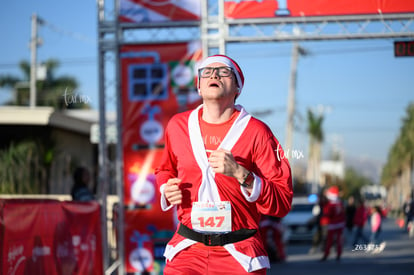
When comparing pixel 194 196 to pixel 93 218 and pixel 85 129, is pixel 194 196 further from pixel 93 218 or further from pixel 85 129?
pixel 85 129

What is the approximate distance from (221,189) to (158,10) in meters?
6.35

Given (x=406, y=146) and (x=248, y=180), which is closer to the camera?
(x=248, y=180)

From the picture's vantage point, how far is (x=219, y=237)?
12.9 ft

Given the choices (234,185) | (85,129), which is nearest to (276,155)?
(234,185)

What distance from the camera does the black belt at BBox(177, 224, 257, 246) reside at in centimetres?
394

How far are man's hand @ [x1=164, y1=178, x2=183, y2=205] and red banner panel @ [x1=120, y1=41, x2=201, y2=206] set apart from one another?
6.21 meters

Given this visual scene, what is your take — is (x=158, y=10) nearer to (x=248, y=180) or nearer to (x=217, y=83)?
(x=217, y=83)

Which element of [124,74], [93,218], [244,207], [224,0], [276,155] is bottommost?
[93,218]

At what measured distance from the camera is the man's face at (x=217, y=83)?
4047 mm

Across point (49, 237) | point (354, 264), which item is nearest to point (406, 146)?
point (354, 264)

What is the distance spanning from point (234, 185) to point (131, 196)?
6541mm

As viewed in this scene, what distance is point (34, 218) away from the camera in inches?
271

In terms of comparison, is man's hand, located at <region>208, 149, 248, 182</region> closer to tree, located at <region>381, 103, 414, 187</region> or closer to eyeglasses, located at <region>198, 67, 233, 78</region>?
eyeglasses, located at <region>198, 67, 233, 78</region>

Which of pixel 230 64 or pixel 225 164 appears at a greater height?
pixel 230 64
